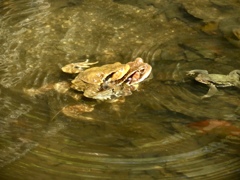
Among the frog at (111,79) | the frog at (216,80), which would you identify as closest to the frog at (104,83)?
the frog at (111,79)

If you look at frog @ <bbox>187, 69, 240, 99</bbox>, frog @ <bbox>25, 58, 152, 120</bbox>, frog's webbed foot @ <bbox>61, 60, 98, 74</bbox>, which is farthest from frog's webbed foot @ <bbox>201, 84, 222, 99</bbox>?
frog's webbed foot @ <bbox>61, 60, 98, 74</bbox>

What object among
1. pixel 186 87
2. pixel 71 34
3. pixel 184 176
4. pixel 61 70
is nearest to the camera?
pixel 184 176

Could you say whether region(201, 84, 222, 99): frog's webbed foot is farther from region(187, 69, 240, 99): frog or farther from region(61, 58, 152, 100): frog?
region(61, 58, 152, 100): frog

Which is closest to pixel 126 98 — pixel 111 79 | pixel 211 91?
pixel 111 79

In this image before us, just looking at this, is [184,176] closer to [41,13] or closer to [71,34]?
[71,34]

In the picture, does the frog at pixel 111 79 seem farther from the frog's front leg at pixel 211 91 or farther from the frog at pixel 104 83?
the frog's front leg at pixel 211 91

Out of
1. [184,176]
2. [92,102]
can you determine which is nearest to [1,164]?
[92,102]
